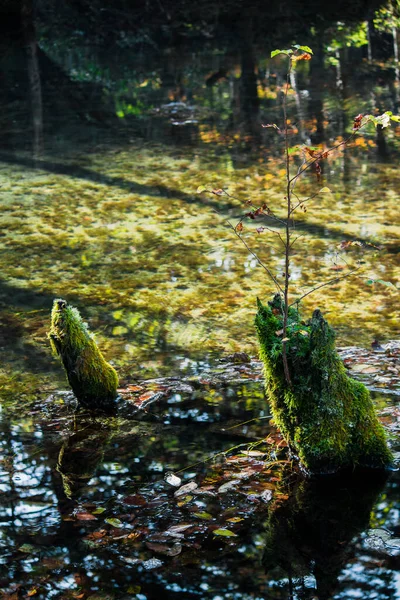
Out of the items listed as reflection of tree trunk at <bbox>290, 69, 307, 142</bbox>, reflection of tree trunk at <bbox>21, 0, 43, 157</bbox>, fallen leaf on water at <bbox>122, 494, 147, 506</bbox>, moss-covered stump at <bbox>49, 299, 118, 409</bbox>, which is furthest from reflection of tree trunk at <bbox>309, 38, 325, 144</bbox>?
fallen leaf on water at <bbox>122, 494, 147, 506</bbox>

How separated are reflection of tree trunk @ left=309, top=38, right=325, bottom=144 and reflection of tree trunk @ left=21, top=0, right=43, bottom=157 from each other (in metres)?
4.06

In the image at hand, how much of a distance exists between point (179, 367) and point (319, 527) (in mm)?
1835

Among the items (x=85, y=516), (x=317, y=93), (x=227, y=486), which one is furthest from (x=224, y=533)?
(x=317, y=93)

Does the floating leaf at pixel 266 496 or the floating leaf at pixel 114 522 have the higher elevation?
the floating leaf at pixel 114 522

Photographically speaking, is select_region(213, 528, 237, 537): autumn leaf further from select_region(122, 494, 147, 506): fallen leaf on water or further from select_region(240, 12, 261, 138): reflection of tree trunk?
select_region(240, 12, 261, 138): reflection of tree trunk

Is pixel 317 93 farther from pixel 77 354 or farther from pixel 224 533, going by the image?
pixel 224 533

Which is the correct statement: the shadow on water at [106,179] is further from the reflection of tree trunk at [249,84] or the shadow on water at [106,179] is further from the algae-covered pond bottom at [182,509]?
the algae-covered pond bottom at [182,509]

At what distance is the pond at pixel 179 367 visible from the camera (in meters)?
2.93

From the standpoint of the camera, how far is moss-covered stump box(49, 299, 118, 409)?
4105 mm

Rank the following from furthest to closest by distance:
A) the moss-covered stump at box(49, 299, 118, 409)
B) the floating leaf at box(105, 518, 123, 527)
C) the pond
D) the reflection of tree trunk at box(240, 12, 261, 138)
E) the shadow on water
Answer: the reflection of tree trunk at box(240, 12, 261, 138) → the shadow on water → the moss-covered stump at box(49, 299, 118, 409) → the floating leaf at box(105, 518, 123, 527) → the pond

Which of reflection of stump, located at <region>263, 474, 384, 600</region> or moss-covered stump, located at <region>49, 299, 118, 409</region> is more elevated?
moss-covered stump, located at <region>49, 299, 118, 409</region>

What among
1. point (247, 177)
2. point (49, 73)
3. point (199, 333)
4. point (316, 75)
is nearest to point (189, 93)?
point (316, 75)

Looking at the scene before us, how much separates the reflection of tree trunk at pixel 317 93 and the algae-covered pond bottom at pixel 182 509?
6807 millimetres

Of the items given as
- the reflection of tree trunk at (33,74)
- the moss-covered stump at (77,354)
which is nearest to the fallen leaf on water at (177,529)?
the moss-covered stump at (77,354)
